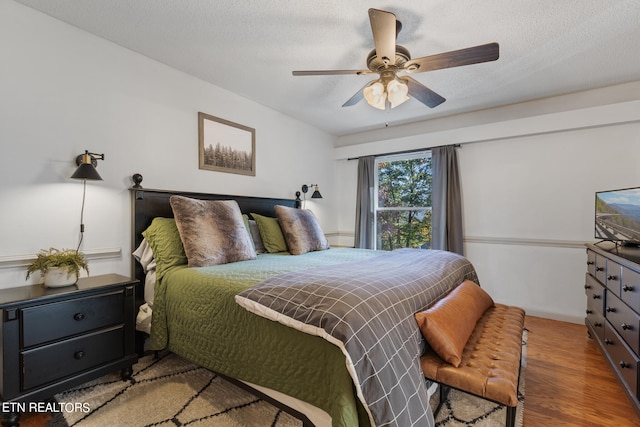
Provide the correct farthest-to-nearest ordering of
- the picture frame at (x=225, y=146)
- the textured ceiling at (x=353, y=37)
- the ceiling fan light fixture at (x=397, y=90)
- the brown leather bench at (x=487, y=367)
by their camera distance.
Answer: the picture frame at (x=225, y=146)
the ceiling fan light fixture at (x=397, y=90)
the textured ceiling at (x=353, y=37)
the brown leather bench at (x=487, y=367)

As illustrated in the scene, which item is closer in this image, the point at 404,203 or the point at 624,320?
the point at 624,320

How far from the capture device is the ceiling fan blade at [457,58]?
5.55 ft

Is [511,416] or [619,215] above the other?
[619,215]

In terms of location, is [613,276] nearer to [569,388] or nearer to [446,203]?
[569,388]

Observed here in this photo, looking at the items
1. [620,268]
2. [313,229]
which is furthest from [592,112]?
[313,229]

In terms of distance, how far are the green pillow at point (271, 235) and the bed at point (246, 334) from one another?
619mm

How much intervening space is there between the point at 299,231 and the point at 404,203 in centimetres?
199

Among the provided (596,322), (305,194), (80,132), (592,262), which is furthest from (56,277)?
(592,262)

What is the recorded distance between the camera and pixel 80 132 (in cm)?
211

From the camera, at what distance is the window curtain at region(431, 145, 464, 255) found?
3699 mm

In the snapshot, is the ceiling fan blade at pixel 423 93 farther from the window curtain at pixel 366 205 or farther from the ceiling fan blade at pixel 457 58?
the window curtain at pixel 366 205

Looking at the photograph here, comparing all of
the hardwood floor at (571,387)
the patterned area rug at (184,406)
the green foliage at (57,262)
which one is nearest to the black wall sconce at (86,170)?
the green foliage at (57,262)

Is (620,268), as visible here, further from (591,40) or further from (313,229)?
(313,229)

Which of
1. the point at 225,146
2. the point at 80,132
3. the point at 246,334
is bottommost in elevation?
the point at 246,334
